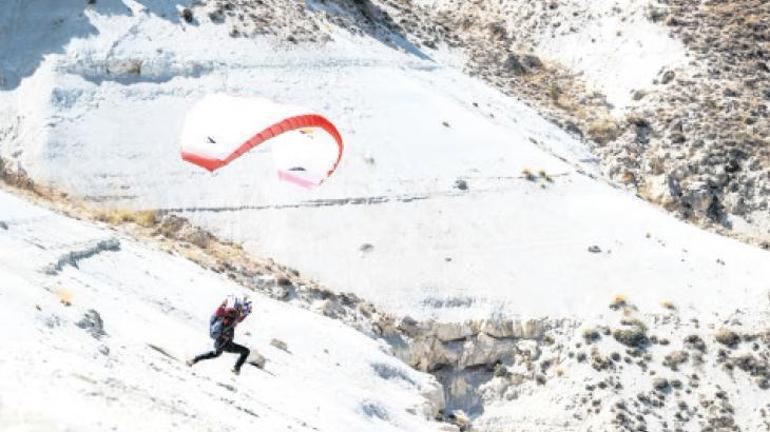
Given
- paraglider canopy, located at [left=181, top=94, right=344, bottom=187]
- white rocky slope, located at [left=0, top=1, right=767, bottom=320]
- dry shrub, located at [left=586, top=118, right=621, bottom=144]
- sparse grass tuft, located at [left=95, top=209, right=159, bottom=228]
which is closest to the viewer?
paraglider canopy, located at [left=181, top=94, right=344, bottom=187]

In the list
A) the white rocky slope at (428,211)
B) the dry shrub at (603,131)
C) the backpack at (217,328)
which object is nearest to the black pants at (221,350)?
the backpack at (217,328)

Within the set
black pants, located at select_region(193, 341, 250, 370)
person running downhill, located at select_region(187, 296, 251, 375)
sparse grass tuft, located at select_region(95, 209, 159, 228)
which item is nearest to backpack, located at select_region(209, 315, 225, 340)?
person running downhill, located at select_region(187, 296, 251, 375)

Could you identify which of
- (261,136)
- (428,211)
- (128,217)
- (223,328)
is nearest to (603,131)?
(428,211)

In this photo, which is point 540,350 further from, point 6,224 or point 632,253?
point 6,224

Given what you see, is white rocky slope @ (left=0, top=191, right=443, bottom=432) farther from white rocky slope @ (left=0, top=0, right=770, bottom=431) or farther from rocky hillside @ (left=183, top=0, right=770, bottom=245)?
rocky hillside @ (left=183, top=0, right=770, bottom=245)

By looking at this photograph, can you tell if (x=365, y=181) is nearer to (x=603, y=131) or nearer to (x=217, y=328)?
(x=603, y=131)

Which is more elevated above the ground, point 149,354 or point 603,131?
point 603,131

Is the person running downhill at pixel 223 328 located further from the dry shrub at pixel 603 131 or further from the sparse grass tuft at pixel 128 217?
the dry shrub at pixel 603 131
